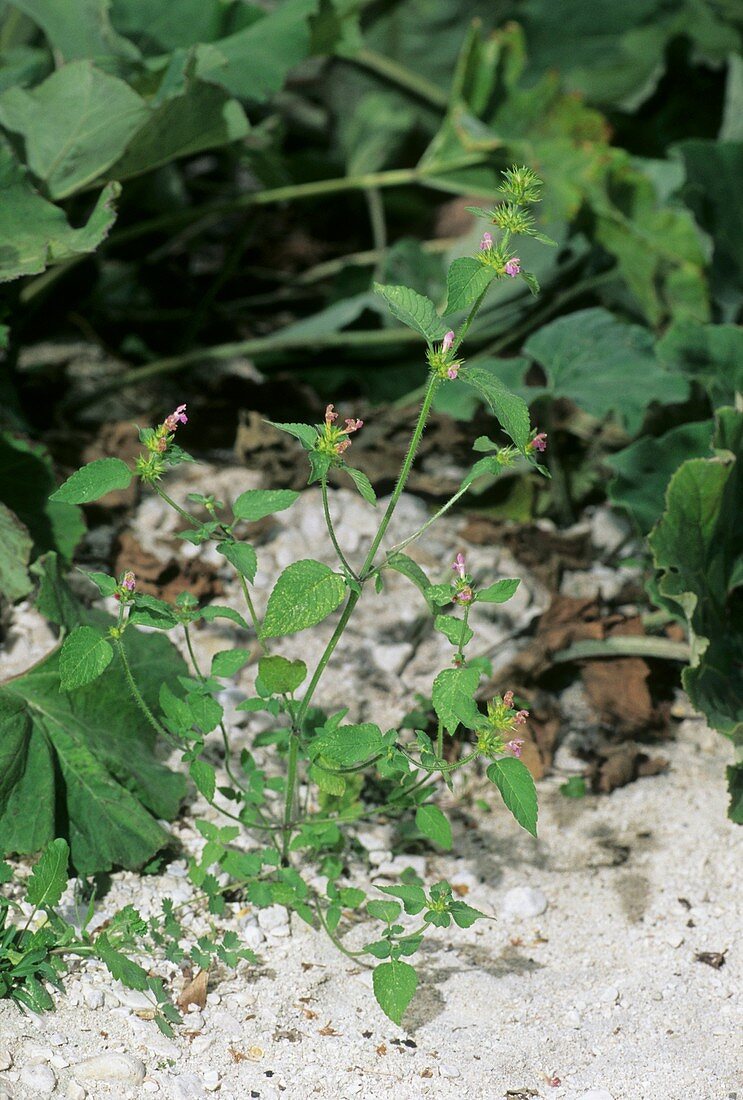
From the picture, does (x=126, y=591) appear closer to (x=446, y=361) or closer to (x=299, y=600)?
(x=299, y=600)

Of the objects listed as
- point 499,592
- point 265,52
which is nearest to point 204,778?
point 499,592

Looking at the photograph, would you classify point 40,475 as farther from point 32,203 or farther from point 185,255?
point 185,255

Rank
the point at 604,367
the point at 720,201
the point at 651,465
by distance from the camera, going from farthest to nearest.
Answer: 1. the point at 720,201
2. the point at 604,367
3. the point at 651,465

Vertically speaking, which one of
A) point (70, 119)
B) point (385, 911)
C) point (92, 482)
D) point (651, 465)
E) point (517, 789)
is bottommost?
point (385, 911)

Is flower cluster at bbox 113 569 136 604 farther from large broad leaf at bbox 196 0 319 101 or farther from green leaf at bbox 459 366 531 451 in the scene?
large broad leaf at bbox 196 0 319 101

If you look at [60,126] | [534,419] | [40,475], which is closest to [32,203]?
[60,126]

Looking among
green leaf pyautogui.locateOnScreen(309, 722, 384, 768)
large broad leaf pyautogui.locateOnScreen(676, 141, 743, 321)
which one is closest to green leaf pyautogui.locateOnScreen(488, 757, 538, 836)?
green leaf pyautogui.locateOnScreen(309, 722, 384, 768)

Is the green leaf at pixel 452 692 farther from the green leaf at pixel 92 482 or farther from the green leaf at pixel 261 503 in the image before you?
the green leaf at pixel 92 482

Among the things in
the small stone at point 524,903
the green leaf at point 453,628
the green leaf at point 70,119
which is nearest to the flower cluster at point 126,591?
the green leaf at point 453,628
